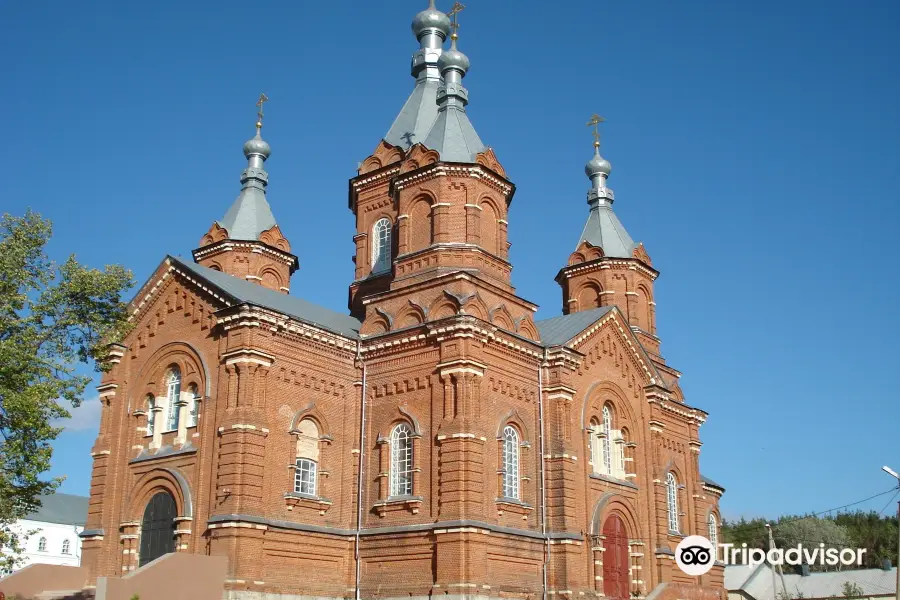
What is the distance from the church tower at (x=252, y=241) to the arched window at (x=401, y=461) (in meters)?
10.7

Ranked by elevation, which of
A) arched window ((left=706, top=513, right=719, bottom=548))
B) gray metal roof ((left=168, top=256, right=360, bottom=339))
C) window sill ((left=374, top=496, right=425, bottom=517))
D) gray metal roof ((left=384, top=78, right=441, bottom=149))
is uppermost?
gray metal roof ((left=384, top=78, right=441, bottom=149))

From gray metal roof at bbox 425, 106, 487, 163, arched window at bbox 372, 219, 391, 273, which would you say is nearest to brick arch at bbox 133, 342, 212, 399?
arched window at bbox 372, 219, 391, 273

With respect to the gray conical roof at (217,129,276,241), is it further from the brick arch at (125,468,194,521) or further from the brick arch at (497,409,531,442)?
the brick arch at (497,409,531,442)

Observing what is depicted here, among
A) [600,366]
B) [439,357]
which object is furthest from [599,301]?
[439,357]

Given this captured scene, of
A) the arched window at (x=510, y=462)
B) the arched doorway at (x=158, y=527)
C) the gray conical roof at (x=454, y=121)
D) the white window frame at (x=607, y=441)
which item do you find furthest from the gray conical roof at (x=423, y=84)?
the arched doorway at (x=158, y=527)

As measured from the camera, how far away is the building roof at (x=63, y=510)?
54438 mm

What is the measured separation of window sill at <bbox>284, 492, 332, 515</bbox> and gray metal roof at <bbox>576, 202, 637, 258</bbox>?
49.5ft

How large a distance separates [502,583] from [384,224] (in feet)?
40.3

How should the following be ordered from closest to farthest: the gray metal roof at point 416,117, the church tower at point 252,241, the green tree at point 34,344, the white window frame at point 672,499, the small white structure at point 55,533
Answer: the green tree at point 34,344, the gray metal roof at point 416,117, the white window frame at point 672,499, the church tower at point 252,241, the small white structure at point 55,533

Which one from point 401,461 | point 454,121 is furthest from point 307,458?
point 454,121

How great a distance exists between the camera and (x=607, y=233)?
33.8 metres

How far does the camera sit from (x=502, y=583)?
21.7 metres

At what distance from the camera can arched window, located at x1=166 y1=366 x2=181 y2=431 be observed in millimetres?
23062

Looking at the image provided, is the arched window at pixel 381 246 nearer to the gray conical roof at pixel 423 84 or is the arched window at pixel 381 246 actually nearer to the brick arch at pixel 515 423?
the gray conical roof at pixel 423 84
